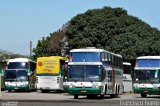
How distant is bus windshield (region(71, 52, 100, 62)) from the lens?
35.2 m

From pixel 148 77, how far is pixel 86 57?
24.1ft

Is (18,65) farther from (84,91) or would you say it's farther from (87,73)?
(84,91)

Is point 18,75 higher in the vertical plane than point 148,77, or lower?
higher

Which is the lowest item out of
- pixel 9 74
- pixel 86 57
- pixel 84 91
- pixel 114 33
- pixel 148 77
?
pixel 84 91

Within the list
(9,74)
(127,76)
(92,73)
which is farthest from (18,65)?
(92,73)

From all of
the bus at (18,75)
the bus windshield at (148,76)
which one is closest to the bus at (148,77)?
the bus windshield at (148,76)

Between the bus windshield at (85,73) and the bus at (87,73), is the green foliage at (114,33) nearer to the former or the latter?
the bus at (87,73)

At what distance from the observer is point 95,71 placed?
3478cm

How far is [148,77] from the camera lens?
40.5 m

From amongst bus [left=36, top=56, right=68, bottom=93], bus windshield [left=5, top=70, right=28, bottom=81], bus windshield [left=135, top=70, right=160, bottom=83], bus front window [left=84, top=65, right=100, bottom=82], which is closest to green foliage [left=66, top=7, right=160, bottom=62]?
bus [left=36, top=56, right=68, bottom=93]

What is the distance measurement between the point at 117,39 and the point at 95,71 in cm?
3270

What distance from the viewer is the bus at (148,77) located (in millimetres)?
40188

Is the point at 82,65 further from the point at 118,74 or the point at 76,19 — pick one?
the point at 76,19

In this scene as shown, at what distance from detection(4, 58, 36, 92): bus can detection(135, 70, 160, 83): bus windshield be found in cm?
1422
